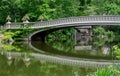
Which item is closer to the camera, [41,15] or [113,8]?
[41,15]

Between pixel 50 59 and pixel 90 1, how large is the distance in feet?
91.9

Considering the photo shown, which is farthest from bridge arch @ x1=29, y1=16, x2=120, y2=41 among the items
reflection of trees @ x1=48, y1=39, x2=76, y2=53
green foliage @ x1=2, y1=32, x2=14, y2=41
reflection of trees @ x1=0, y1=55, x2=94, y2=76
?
reflection of trees @ x1=0, y1=55, x2=94, y2=76

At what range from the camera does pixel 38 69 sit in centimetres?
1892

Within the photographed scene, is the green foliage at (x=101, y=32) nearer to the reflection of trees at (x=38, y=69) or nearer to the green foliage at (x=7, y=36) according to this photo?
the green foliage at (x=7, y=36)

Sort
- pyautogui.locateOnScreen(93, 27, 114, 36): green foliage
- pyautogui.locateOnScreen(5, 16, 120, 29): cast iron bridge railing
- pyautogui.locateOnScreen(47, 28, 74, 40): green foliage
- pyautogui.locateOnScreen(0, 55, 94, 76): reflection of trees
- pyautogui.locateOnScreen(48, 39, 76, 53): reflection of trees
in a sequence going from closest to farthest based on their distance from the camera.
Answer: pyautogui.locateOnScreen(0, 55, 94, 76): reflection of trees < pyautogui.locateOnScreen(48, 39, 76, 53): reflection of trees < pyautogui.locateOnScreen(5, 16, 120, 29): cast iron bridge railing < pyautogui.locateOnScreen(47, 28, 74, 40): green foliage < pyautogui.locateOnScreen(93, 27, 114, 36): green foliage

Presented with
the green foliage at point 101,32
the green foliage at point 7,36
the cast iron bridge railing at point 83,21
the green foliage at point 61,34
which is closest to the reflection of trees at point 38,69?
the cast iron bridge railing at point 83,21

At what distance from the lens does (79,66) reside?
19.9 m

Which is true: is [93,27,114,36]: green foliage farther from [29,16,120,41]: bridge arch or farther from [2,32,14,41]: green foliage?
[2,32,14,41]: green foliage

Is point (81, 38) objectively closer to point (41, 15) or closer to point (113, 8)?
point (113, 8)

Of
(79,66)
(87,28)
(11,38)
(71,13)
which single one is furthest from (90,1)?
(79,66)

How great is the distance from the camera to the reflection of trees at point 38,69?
17.4 meters

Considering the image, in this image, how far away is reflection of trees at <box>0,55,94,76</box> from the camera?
17422 mm

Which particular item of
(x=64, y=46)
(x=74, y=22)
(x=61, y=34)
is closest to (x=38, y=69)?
(x=74, y=22)

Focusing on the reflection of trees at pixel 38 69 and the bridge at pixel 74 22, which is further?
the bridge at pixel 74 22
